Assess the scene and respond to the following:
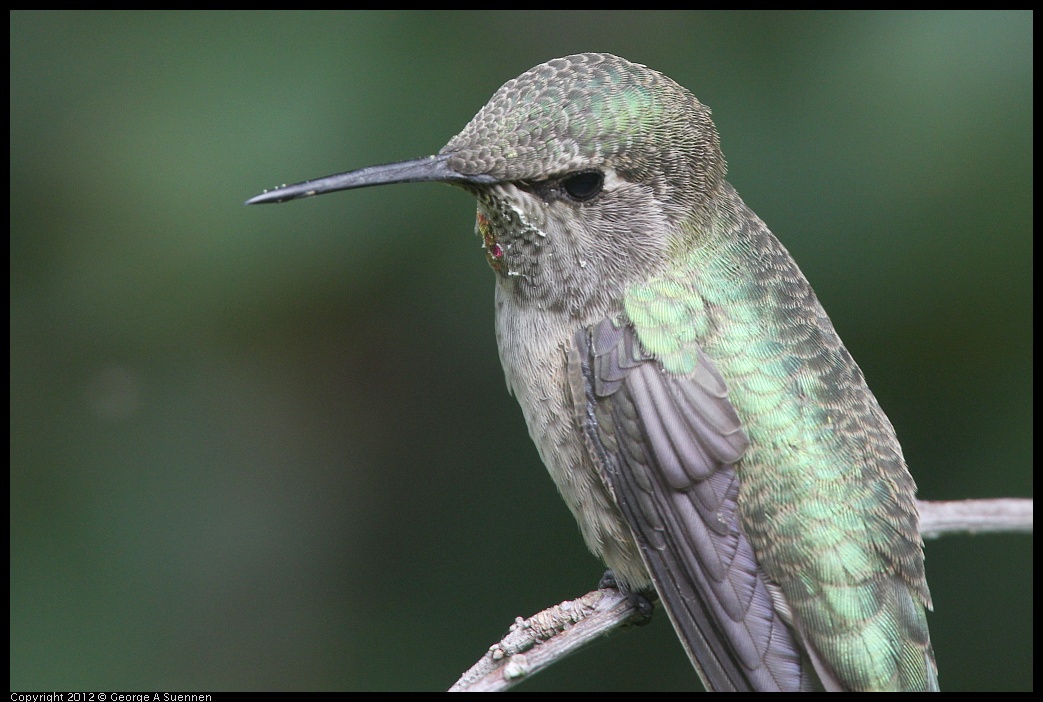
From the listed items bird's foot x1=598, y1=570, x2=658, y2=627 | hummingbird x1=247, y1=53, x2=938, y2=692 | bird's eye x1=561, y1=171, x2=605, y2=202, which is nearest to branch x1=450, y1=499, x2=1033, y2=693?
bird's foot x1=598, y1=570, x2=658, y2=627

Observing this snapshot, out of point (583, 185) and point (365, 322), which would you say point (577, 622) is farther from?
point (365, 322)

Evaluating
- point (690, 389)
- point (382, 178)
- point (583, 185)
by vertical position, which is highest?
point (382, 178)

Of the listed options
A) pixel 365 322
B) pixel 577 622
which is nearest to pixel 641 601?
pixel 577 622

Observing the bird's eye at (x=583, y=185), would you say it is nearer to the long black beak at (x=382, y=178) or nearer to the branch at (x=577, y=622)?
the long black beak at (x=382, y=178)

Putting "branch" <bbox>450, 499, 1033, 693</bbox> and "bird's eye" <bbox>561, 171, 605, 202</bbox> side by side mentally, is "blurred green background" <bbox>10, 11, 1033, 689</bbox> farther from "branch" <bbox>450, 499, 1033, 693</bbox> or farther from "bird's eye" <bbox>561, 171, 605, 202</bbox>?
"bird's eye" <bbox>561, 171, 605, 202</bbox>
